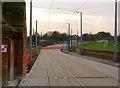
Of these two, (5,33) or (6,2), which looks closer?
(6,2)

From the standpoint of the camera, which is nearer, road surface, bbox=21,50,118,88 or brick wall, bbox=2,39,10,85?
brick wall, bbox=2,39,10,85

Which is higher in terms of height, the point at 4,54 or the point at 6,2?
the point at 6,2

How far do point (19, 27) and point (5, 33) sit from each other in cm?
156

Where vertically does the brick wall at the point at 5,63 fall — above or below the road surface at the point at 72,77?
above

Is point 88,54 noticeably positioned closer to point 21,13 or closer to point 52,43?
point 21,13

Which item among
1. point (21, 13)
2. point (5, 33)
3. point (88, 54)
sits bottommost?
point (88, 54)

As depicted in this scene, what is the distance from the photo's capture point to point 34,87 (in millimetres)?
10180

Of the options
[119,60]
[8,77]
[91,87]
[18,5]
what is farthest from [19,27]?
[119,60]

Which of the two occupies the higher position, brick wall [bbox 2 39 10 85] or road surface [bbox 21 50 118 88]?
brick wall [bbox 2 39 10 85]

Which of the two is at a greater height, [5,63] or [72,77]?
[5,63]

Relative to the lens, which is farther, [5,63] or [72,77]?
[72,77]

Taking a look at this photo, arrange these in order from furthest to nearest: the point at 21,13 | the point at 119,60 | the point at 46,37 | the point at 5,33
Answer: the point at 46,37 < the point at 119,60 < the point at 21,13 < the point at 5,33

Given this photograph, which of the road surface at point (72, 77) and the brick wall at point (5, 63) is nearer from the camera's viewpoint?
the brick wall at point (5, 63)

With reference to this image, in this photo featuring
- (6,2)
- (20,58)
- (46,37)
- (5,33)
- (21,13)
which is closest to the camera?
(6,2)
